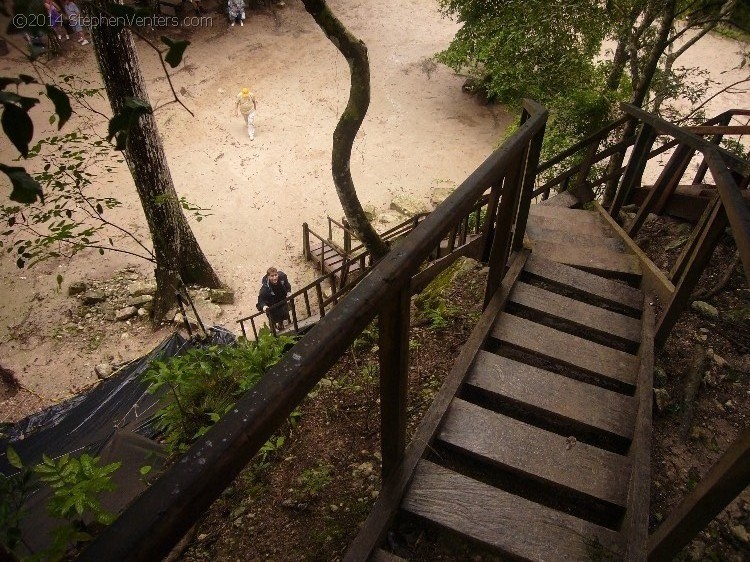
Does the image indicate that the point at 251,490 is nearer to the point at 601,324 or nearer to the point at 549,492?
the point at 549,492

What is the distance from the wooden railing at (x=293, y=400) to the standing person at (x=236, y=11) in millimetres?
22147

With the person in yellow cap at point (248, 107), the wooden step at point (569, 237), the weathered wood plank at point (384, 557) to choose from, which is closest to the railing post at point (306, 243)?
the person in yellow cap at point (248, 107)

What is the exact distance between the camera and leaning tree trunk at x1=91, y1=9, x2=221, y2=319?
668 cm

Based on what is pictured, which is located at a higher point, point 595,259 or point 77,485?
point 595,259

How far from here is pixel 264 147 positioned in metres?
15.1

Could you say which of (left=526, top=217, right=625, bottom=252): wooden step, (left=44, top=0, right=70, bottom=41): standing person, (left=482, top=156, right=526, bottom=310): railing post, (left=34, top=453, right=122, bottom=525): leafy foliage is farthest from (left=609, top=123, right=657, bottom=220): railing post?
(left=34, top=453, right=122, bottom=525): leafy foliage

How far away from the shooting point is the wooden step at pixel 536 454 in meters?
2.43

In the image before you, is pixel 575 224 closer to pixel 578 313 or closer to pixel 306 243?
pixel 578 313

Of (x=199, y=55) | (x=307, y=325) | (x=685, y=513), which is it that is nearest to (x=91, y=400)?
(x=307, y=325)

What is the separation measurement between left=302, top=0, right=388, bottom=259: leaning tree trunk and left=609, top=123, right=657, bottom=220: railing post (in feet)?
11.7

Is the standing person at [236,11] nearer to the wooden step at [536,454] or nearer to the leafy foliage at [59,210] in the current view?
the leafy foliage at [59,210]

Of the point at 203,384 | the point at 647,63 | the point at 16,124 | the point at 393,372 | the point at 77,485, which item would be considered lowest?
the point at 203,384

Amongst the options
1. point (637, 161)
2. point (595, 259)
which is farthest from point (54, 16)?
point (595, 259)

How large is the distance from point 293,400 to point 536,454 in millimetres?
1821
